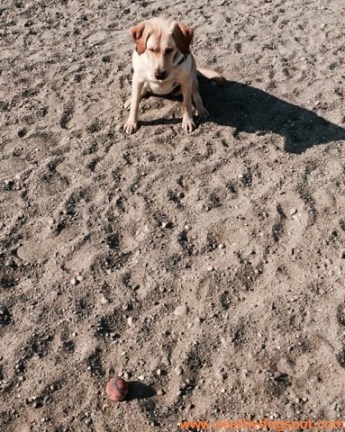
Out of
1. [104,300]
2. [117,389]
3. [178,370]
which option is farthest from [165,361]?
[104,300]

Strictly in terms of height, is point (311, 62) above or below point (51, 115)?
below

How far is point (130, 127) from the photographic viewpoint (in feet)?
18.8

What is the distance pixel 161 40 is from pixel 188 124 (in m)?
1.08

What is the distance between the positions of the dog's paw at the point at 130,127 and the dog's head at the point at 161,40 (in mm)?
798

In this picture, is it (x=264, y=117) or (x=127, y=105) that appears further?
(x=127, y=105)

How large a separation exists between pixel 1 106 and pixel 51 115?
0.63 metres

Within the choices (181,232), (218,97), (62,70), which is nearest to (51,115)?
(62,70)

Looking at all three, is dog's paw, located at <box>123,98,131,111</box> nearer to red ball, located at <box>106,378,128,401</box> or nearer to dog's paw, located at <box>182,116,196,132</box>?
dog's paw, located at <box>182,116,196,132</box>

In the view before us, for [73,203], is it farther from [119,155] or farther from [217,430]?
[217,430]

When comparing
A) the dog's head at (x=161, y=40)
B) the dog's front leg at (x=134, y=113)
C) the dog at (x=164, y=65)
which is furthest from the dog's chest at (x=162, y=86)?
the dog's head at (x=161, y=40)

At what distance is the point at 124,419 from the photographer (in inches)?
134

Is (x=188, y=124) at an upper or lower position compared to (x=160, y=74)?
lower

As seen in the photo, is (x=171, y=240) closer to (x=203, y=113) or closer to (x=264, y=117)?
(x=203, y=113)

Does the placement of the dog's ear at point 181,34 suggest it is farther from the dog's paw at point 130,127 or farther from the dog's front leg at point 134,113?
the dog's paw at point 130,127
